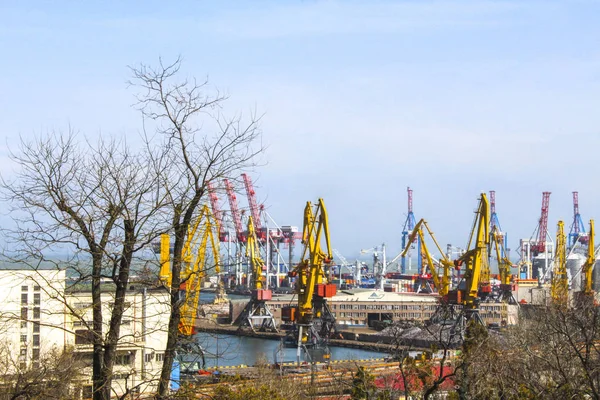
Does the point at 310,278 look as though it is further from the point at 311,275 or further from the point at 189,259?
the point at 189,259

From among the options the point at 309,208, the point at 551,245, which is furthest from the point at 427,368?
the point at 551,245

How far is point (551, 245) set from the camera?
62.0m

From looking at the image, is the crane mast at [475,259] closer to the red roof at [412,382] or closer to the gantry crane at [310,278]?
the gantry crane at [310,278]

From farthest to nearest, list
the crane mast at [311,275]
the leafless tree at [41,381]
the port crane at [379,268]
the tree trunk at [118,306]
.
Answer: the port crane at [379,268] < the crane mast at [311,275] < the leafless tree at [41,381] < the tree trunk at [118,306]

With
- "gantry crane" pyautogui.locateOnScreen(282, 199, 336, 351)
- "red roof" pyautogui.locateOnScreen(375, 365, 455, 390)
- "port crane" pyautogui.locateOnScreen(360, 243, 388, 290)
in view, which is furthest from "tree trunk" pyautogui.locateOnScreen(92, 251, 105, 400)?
"port crane" pyautogui.locateOnScreen(360, 243, 388, 290)

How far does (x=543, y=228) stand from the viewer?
62.4m

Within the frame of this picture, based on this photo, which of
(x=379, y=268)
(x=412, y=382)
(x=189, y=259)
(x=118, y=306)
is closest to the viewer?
(x=118, y=306)

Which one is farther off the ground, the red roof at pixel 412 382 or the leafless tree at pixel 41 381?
the leafless tree at pixel 41 381

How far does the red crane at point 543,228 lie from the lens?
61.9m

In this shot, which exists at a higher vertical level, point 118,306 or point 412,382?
point 118,306

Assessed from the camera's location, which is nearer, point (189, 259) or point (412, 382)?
point (189, 259)

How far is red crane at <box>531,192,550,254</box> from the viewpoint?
2436 inches

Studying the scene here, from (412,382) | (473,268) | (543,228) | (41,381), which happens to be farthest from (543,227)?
(41,381)

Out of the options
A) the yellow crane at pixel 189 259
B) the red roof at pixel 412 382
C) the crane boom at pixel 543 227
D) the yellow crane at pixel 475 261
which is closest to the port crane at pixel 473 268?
the yellow crane at pixel 475 261
